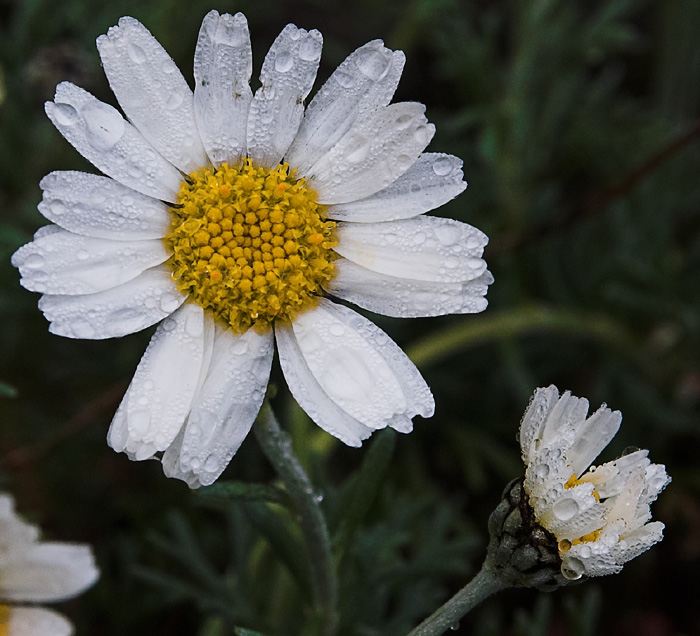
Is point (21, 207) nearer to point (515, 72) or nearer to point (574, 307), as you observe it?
point (515, 72)

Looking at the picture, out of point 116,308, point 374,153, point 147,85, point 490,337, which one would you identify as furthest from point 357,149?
point 490,337

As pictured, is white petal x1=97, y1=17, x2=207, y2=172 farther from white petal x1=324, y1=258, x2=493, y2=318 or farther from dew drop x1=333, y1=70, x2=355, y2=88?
white petal x1=324, y1=258, x2=493, y2=318

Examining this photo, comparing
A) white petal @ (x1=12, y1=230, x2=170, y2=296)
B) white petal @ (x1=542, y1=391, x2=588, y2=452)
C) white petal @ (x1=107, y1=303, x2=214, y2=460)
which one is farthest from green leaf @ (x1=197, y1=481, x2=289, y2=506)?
white petal @ (x1=542, y1=391, x2=588, y2=452)

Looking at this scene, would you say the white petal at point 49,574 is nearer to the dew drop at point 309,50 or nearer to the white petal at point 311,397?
the white petal at point 311,397

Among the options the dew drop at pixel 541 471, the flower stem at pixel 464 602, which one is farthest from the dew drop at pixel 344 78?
the flower stem at pixel 464 602

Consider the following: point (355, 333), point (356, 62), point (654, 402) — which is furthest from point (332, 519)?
point (654, 402)

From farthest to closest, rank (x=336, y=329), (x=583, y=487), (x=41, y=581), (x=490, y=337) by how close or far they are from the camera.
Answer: (x=490, y=337)
(x=41, y=581)
(x=336, y=329)
(x=583, y=487)

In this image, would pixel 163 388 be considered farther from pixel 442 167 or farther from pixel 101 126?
pixel 442 167
